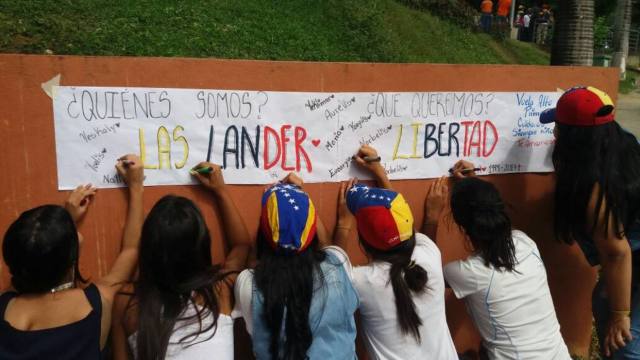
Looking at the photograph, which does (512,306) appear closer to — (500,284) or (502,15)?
(500,284)

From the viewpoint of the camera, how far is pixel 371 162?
9.86 feet

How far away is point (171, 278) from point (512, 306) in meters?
1.57

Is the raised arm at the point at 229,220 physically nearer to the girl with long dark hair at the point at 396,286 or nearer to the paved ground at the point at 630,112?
the girl with long dark hair at the point at 396,286

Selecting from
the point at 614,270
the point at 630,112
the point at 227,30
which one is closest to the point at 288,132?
the point at 614,270

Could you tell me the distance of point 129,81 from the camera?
2529 millimetres

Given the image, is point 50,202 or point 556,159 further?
point 556,159

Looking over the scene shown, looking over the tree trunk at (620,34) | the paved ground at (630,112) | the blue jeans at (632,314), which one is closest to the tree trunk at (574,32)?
the blue jeans at (632,314)

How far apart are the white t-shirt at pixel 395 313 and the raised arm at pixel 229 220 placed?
685 millimetres

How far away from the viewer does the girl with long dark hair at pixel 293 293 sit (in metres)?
2.12

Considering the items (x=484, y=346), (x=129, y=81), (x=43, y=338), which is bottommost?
(x=484, y=346)

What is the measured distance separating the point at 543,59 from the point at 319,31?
12.0 meters

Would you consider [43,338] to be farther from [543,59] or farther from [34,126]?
[543,59]

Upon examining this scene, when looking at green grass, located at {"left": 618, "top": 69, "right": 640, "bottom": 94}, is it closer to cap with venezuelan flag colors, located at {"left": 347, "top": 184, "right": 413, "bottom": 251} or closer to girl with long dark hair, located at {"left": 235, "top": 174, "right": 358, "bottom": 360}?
cap with venezuelan flag colors, located at {"left": 347, "top": 184, "right": 413, "bottom": 251}

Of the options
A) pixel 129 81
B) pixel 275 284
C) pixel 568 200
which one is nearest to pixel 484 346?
pixel 568 200
